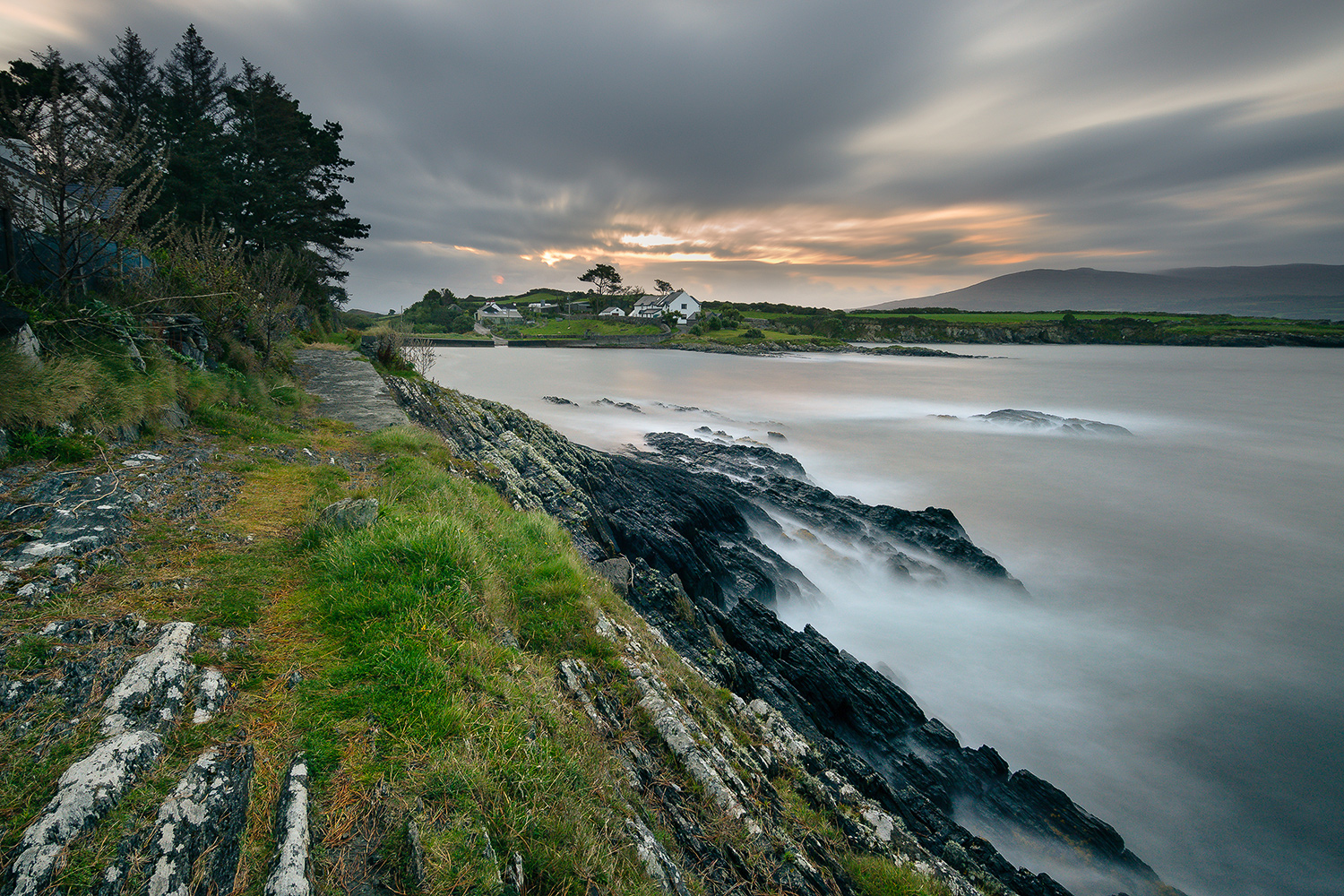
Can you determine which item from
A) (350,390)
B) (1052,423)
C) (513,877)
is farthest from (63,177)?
(1052,423)

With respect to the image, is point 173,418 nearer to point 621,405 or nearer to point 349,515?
point 349,515

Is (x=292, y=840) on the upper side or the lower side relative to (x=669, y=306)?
lower

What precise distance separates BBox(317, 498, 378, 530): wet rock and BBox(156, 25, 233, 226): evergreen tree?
1656 cm

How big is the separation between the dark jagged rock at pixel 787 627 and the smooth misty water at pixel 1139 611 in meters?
0.88

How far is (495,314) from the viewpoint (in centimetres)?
10888

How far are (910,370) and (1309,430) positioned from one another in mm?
36681

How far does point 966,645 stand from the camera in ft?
38.7

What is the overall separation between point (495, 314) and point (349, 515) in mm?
113276

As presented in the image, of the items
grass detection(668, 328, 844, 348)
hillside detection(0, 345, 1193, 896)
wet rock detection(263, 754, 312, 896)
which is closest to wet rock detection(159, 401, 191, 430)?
hillside detection(0, 345, 1193, 896)

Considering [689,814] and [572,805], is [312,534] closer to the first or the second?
[572,805]

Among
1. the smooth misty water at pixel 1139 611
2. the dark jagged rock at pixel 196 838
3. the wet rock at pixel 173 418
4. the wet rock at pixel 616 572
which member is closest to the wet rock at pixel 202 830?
the dark jagged rock at pixel 196 838

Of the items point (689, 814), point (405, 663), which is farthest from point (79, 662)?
point (689, 814)

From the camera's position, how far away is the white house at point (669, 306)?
10806cm

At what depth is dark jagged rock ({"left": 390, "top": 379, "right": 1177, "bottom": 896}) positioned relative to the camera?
19.8 feet
